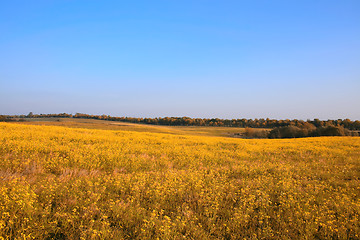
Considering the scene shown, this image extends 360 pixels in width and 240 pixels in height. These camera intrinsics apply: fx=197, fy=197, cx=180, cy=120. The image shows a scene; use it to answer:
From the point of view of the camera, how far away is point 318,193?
680 centimetres

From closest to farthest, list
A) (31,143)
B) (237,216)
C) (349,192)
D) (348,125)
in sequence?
(237,216)
(349,192)
(31,143)
(348,125)

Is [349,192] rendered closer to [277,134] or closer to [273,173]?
[273,173]

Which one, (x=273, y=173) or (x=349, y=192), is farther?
(x=273, y=173)

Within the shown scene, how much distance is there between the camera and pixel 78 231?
12.9 feet

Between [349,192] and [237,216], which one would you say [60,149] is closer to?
[237,216]

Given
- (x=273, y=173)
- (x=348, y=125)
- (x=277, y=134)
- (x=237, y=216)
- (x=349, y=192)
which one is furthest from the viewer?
(x=348, y=125)

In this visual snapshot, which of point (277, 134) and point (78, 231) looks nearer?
point (78, 231)

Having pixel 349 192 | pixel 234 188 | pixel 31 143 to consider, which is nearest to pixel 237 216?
pixel 234 188

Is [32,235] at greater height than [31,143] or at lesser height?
lesser

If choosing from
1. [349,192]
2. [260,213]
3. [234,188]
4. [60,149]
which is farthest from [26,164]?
[349,192]

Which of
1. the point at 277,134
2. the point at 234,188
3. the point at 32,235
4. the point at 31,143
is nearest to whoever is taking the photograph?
the point at 32,235

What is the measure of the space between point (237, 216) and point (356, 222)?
2940mm

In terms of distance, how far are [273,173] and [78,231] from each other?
848 centimetres

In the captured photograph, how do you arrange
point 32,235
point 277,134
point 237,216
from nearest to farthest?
point 32,235, point 237,216, point 277,134
